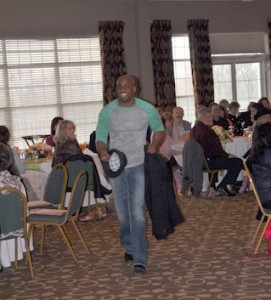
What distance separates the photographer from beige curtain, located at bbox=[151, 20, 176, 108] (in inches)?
523

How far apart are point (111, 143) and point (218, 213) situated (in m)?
2.96

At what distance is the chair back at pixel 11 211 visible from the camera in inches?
205

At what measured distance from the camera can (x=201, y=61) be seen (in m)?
13.9

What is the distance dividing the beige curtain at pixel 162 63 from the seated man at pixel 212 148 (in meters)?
4.42

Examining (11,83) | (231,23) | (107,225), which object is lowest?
(107,225)

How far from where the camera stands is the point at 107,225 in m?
7.57

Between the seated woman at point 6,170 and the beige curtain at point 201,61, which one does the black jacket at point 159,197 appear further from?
the beige curtain at point 201,61

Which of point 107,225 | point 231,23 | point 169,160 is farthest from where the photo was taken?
point 231,23

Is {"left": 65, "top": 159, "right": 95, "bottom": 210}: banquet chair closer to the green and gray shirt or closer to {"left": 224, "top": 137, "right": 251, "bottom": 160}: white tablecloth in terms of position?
the green and gray shirt

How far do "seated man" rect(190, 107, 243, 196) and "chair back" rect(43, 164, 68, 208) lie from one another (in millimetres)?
3016

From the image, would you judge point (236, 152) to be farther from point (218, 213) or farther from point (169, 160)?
point (218, 213)

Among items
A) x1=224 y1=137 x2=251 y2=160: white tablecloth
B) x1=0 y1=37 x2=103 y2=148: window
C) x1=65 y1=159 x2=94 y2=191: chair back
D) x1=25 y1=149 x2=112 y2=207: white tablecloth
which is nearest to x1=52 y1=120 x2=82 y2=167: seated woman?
x1=65 y1=159 x2=94 y2=191: chair back

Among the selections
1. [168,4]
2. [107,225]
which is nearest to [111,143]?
[107,225]

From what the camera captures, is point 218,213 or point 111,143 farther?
point 218,213
